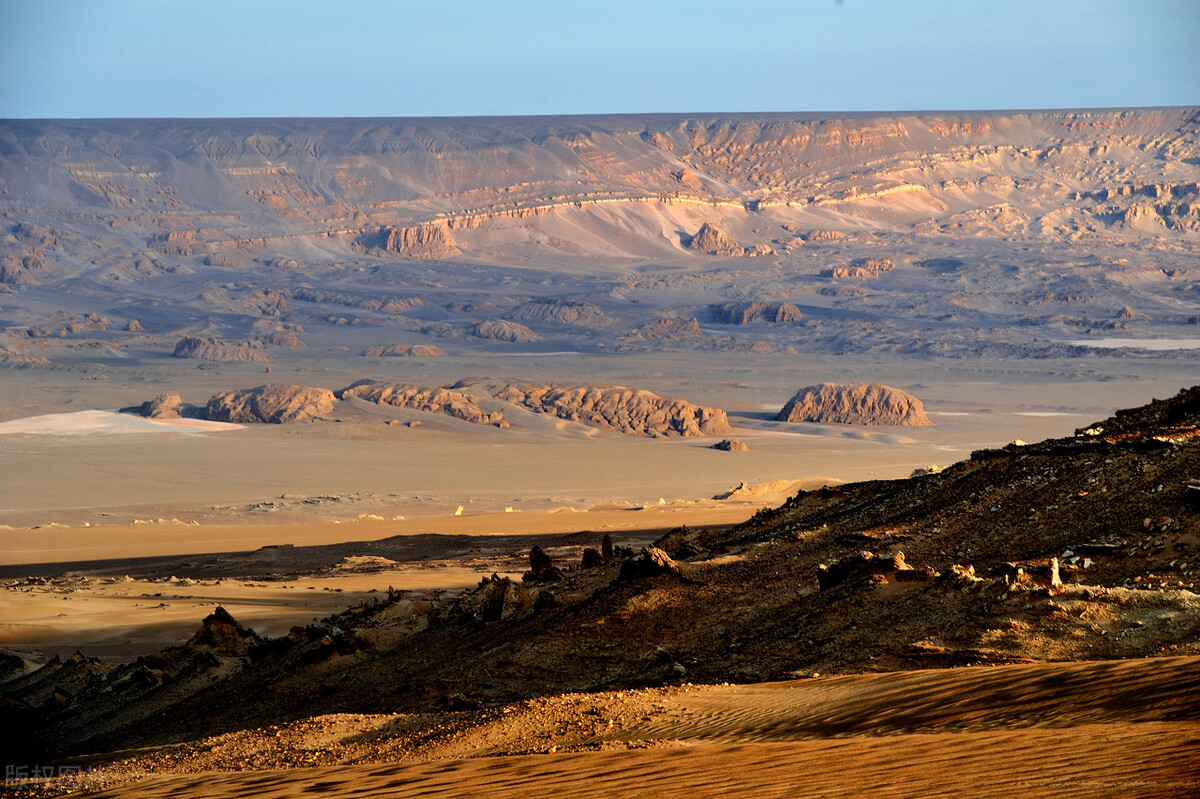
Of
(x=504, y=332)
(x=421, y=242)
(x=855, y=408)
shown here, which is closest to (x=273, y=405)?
(x=855, y=408)

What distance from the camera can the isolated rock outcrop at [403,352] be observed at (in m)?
66.9

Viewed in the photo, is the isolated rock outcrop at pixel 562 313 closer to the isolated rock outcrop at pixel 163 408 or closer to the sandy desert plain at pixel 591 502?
the sandy desert plain at pixel 591 502

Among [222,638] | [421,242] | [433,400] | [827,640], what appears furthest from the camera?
[421,242]

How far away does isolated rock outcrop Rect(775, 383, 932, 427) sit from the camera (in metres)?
44.3

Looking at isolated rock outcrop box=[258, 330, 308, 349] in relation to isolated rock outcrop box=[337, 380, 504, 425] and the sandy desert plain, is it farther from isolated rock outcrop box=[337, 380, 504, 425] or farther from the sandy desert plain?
isolated rock outcrop box=[337, 380, 504, 425]

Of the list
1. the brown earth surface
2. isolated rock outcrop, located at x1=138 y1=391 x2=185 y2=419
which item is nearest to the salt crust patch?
isolated rock outcrop, located at x1=138 y1=391 x2=185 y2=419

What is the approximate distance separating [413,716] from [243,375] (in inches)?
2052

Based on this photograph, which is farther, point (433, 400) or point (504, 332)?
point (504, 332)

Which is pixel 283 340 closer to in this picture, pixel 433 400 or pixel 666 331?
pixel 666 331

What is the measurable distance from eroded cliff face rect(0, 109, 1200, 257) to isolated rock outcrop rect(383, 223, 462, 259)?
175mm

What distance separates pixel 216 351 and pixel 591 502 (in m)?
41.0

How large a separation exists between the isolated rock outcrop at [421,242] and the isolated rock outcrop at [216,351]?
4085cm

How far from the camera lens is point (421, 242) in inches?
4198

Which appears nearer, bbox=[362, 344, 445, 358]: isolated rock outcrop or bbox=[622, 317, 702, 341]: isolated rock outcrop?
bbox=[362, 344, 445, 358]: isolated rock outcrop
